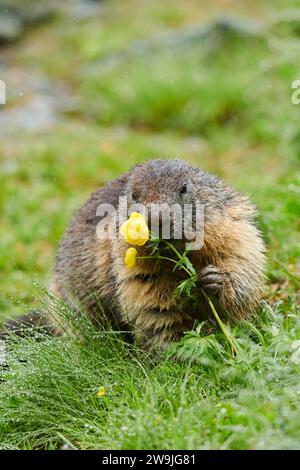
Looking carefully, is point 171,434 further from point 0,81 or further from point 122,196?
point 0,81

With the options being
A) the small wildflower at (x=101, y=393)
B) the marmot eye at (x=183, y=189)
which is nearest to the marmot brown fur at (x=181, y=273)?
the marmot eye at (x=183, y=189)

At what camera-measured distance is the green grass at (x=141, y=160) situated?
359cm

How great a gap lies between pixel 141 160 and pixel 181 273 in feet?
17.8

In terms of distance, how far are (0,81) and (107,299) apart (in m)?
9.28

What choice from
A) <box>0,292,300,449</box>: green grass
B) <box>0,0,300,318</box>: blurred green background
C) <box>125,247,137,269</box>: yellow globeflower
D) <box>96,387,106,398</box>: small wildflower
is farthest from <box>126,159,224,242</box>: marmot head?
<box>0,0,300,318</box>: blurred green background

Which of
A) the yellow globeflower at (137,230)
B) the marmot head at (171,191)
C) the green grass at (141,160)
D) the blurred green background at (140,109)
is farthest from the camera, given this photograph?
the blurred green background at (140,109)

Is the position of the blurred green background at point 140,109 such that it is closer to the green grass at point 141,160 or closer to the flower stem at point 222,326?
the green grass at point 141,160

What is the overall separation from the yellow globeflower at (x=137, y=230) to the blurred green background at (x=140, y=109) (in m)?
1.55

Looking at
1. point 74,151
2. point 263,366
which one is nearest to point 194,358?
point 263,366

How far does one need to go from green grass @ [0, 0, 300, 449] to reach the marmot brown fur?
172 mm

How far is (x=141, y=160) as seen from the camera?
31.9ft

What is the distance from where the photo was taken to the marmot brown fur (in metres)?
4.36

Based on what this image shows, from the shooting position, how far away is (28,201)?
916 cm

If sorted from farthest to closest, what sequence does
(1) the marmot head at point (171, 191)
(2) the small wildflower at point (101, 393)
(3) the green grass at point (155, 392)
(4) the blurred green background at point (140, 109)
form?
(4) the blurred green background at point (140, 109), (1) the marmot head at point (171, 191), (2) the small wildflower at point (101, 393), (3) the green grass at point (155, 392)
